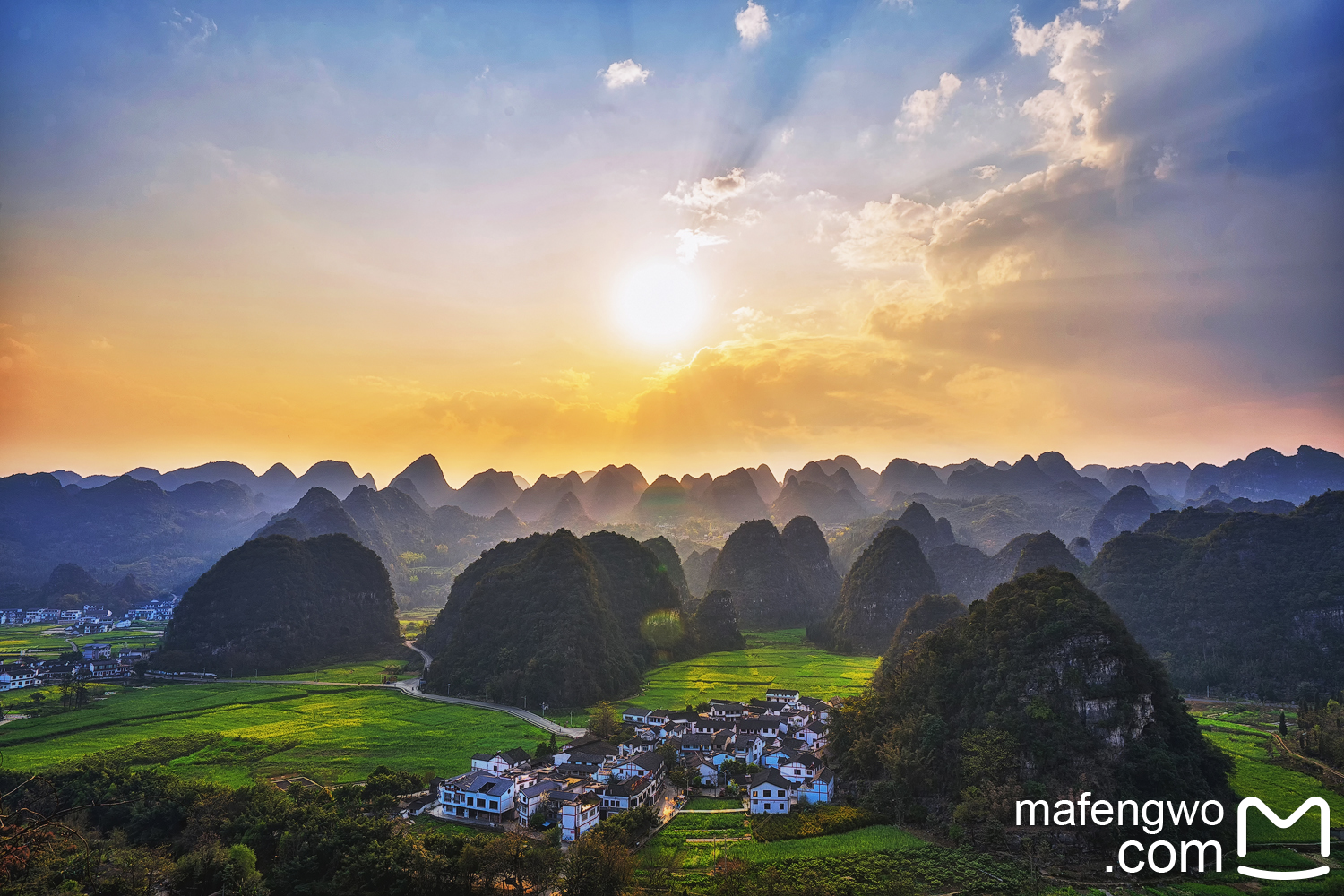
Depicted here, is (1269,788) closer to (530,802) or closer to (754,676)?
(530,802)

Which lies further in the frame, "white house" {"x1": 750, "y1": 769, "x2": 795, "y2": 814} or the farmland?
"white house" {"x1": 750, "y1": 769, "x2": 795, "y2": 814}

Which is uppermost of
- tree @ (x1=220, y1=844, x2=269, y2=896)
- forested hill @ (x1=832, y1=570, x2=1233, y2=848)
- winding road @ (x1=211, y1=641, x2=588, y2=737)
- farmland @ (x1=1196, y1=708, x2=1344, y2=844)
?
forested hill @ (x1=832, y1=570, x2=1233, y2=848)

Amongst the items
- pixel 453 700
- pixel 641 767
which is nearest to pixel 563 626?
pixel 453 700

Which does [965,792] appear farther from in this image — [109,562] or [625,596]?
[109,562]

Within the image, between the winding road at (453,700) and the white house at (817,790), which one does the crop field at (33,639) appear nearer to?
the winding road at (453,700)

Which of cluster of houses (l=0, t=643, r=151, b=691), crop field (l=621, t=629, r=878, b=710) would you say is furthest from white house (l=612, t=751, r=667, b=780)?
cluster of houses (l=0, t=643, r=151, b=691)

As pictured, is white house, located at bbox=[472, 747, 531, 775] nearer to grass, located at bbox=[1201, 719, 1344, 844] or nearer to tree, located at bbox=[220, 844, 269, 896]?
tree, located at bbox=[220, 844, 269, 896]
